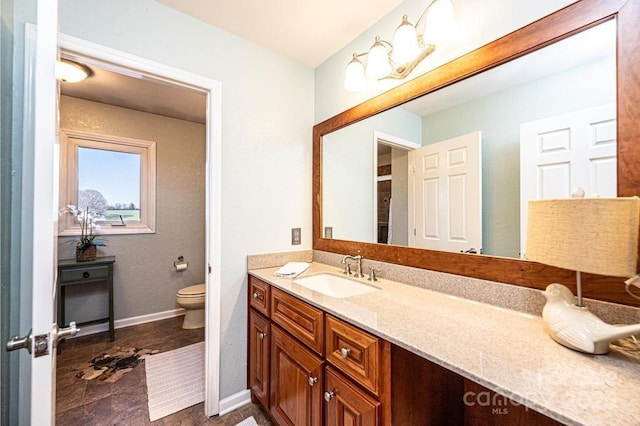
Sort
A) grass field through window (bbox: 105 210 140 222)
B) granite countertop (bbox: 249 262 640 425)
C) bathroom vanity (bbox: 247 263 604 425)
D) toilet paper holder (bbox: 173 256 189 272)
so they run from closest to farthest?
1. granite countertop (bbox: 249 262 640 425)
2. bathroom vanity (bbox: 247 263 604 425)
3. grass field through window (bbox: 105 210 140 222)
4. toilet paper holder (bbox: 173 256 189 272)

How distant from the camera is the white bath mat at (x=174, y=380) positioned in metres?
1.66

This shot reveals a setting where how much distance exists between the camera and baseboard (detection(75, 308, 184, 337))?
261cm

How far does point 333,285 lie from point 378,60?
136 centimetres

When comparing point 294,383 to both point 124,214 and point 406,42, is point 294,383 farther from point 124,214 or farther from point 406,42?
point 124,214

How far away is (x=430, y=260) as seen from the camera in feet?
4.23

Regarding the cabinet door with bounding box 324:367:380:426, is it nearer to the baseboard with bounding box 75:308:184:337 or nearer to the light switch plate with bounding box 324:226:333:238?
the light switch plate with bounding box 324:226:333:238

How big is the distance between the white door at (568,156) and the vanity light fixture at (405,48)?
1.92 ft

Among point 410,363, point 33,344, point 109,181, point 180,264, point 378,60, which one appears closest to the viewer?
point 33,344

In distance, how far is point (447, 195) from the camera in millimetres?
1275

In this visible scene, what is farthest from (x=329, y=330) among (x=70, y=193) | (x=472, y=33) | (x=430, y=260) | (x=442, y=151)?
(x=70, y=193)

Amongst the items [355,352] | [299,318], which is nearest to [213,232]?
[299,318]

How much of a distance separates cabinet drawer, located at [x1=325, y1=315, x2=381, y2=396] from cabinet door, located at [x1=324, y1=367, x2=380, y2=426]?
40 mm

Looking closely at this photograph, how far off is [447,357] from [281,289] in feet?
2.85

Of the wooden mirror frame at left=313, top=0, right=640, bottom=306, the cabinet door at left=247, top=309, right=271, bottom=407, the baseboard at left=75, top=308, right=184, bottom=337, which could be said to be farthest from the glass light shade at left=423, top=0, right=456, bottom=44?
the baseboard at left=75, top=308, right=184, bottom=337
